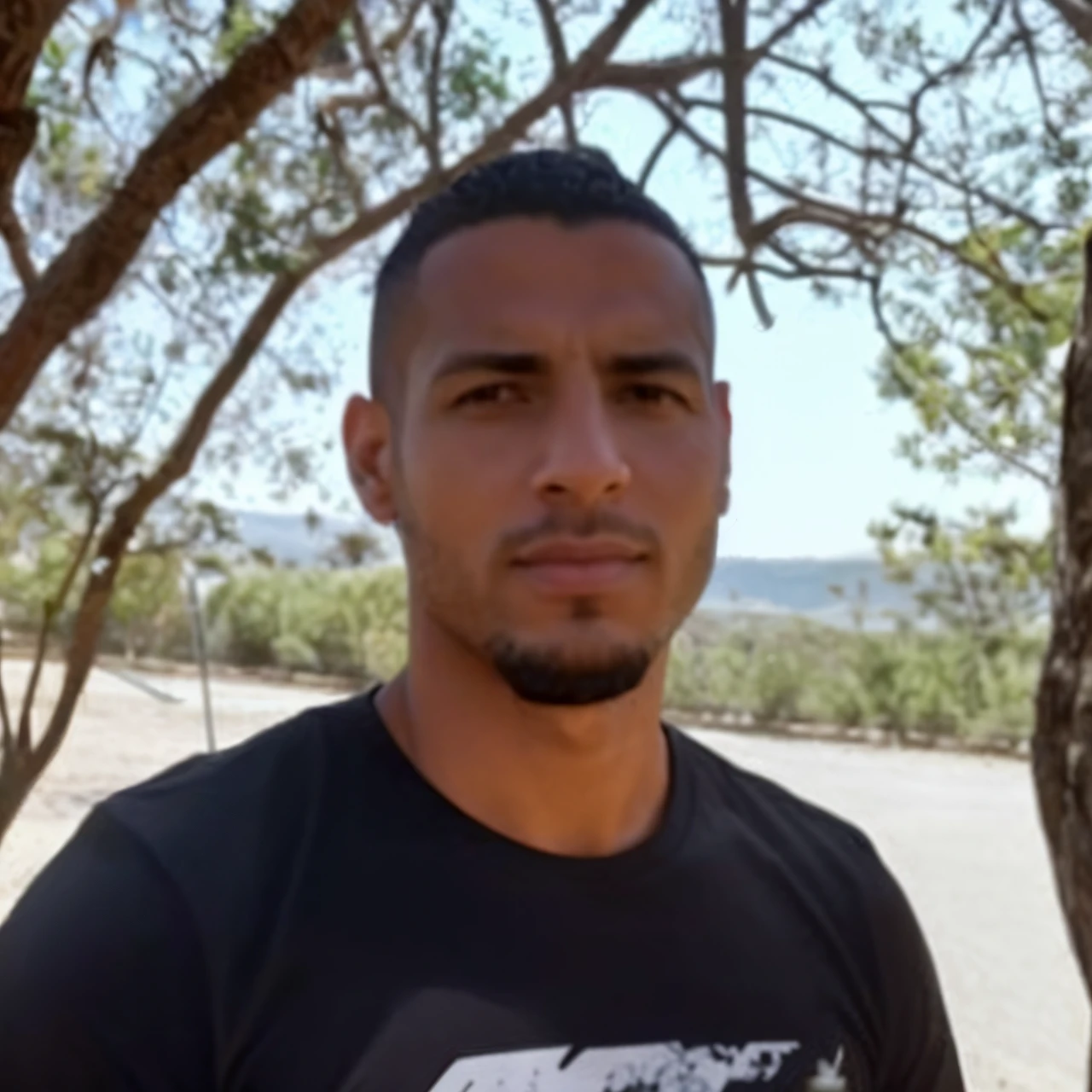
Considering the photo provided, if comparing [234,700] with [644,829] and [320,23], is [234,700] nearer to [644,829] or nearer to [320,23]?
[320,23]

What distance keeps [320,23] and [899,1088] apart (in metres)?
1.69

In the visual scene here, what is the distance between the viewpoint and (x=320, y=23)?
1944mm

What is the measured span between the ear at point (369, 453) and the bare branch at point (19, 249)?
5.51 feet

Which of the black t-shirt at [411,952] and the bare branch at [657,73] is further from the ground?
the bare branch at [657,73]

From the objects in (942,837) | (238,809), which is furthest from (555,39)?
(942,837)

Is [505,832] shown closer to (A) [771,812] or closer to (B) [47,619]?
(A) [771,812]

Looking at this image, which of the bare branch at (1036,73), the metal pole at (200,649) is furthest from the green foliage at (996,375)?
the metal pole at (200,649)

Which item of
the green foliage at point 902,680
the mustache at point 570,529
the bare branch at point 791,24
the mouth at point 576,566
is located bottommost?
the green foliage at point 902,680

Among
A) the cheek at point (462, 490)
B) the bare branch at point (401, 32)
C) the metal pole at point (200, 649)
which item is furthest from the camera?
the metal pole at point (200, 649)

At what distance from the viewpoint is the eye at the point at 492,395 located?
74cm

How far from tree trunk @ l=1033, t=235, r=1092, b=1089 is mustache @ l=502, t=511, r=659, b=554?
89 centimetres

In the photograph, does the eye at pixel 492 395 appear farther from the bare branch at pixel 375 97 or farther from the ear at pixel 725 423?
the bare branch at pixel 375 97

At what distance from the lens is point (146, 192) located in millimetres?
1881

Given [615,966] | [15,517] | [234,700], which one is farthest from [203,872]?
[234,700]
